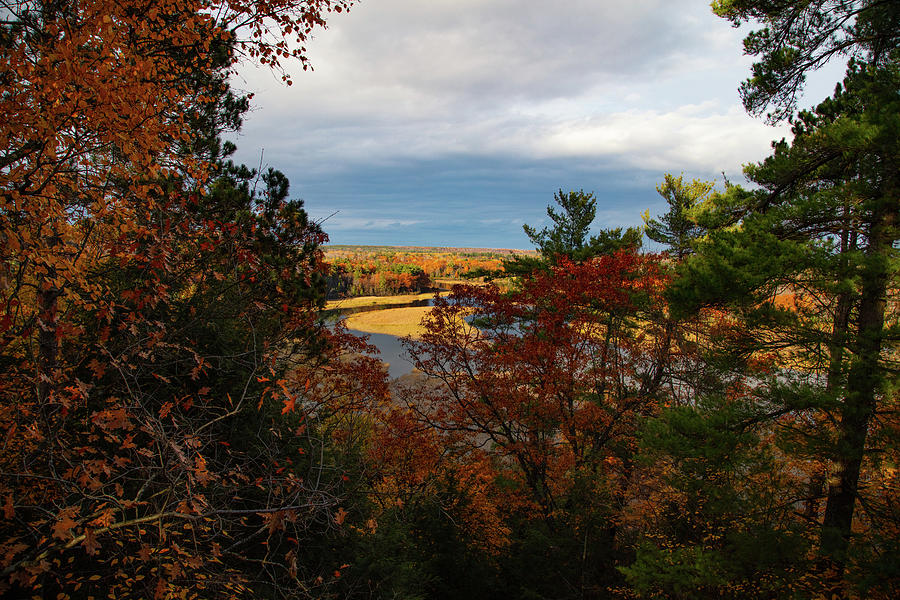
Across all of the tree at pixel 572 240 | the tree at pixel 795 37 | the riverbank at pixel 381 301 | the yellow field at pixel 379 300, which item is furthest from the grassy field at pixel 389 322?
the tree at pixel 795 37

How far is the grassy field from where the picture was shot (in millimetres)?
57569

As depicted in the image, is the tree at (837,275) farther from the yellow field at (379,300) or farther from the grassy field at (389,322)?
the yellow field at (379,300)

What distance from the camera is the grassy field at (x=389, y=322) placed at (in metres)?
57.6

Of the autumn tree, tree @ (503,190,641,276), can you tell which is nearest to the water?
tree @ (503,190,641,276)

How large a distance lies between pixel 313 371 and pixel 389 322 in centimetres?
5556

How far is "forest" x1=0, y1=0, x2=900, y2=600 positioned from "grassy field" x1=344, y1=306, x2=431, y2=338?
4105 centimetres

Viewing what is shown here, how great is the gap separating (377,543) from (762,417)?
6677mm

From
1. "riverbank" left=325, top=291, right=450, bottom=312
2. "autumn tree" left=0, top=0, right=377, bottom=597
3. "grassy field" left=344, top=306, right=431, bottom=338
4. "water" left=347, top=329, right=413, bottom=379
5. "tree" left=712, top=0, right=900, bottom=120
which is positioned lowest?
"water" left=347, top=329, right=413, bottom=379

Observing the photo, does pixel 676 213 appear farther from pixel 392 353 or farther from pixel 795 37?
pixel 392 353

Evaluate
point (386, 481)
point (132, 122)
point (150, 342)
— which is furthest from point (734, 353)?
point (386, 481)

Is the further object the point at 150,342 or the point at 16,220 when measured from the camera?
the point at 150,342

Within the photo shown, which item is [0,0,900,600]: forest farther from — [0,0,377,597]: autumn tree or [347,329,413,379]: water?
[347,329,413,379]: water

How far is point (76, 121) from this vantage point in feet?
13.1

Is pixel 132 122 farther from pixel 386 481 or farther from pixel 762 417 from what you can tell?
pixel 386 481
